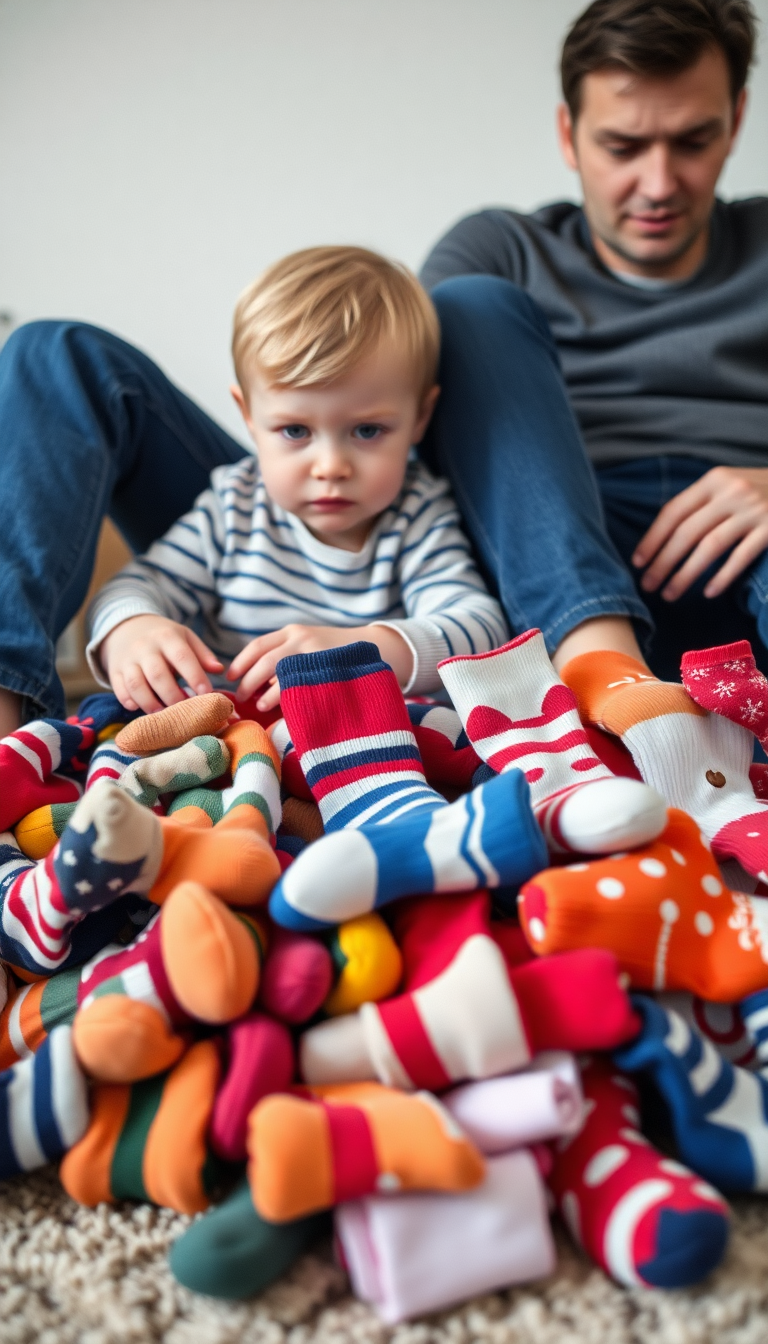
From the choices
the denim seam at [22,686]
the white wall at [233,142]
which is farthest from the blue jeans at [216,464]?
the white wall at [233,142]

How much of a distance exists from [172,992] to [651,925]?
0.25 metres

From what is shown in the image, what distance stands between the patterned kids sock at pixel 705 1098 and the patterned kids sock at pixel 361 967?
0.12 m

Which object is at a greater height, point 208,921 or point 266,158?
point 266,158

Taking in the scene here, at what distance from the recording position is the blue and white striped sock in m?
0.47

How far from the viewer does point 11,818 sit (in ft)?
2.05

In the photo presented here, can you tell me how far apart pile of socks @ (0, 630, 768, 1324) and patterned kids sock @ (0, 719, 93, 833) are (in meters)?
0.01

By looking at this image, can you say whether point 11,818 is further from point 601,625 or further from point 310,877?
point 601,625

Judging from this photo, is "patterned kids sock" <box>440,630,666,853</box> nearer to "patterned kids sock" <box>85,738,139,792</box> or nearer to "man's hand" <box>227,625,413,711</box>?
"man's hand" <box>227,625,413,711</box>

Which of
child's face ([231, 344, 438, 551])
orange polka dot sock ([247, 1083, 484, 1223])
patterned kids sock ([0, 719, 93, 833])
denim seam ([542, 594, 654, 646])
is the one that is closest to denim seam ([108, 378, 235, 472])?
child's face ([231, 344, 438, 551])

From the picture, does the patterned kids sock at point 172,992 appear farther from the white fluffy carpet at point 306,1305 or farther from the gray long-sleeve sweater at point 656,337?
the gray long-sleeve sweater at point 656,337

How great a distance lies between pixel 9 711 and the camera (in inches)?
28.7

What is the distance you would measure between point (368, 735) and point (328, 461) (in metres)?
0.36

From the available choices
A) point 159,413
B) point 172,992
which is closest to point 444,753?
point 172,992

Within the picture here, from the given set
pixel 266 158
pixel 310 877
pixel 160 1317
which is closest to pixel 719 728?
pixel 310 877
